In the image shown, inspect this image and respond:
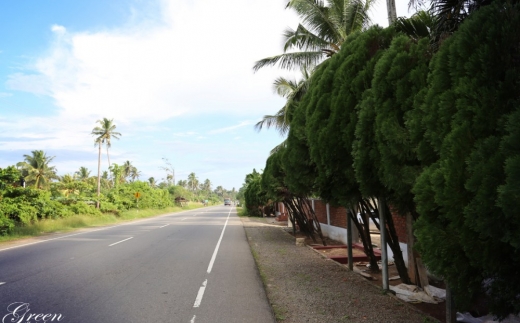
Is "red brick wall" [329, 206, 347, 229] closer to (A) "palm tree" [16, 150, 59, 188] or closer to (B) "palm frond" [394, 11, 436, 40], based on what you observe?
(B) "palm frond" [394, 11, 436, 40]

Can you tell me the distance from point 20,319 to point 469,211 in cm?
582

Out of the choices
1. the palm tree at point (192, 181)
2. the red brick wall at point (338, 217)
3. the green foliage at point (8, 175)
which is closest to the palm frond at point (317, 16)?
the red brick wall at point (338, 217)

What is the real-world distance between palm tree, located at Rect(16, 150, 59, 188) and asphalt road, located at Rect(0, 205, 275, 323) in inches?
1708

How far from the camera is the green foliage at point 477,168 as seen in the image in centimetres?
279

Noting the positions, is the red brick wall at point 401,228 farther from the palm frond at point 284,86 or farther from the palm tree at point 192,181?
the palm tree at point 192,181

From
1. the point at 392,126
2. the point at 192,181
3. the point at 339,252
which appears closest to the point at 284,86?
the point at 339,252

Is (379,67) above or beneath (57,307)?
above

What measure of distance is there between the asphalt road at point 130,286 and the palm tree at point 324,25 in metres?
8.56

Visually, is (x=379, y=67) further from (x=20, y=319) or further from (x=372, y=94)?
(x=20, y=319)

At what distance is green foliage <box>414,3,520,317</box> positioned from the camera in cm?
279

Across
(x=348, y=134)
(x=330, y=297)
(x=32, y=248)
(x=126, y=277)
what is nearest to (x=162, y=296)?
(x=126, y=277)

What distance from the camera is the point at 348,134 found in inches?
235

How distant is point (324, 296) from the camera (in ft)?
22.8

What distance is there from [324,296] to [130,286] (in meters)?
3.74
